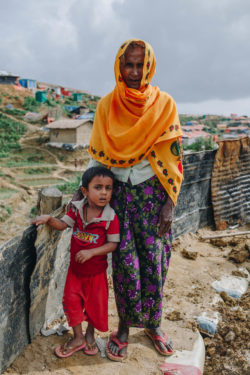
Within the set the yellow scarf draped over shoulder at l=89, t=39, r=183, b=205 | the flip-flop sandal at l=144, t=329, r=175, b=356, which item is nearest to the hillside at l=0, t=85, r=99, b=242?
the flip-flop sandal at l=144, t=329, r=175, b=356

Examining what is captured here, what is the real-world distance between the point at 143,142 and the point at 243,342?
1.85 m

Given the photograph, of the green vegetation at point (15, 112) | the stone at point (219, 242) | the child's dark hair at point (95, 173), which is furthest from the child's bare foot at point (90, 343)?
the green vegetation at point (15, 112)

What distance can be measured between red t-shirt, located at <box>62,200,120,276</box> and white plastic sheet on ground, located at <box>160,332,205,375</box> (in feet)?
2.70

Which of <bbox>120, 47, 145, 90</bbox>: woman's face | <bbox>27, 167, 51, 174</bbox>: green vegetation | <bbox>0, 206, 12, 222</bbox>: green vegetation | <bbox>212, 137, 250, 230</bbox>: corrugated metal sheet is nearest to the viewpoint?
<bbox>120, 47, 145, 90</bbox>: woman's face

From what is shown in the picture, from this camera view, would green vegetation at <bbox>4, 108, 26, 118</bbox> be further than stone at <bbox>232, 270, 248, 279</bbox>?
Yes

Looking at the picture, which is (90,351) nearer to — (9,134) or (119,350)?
(119,350)

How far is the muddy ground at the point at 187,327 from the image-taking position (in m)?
2.02

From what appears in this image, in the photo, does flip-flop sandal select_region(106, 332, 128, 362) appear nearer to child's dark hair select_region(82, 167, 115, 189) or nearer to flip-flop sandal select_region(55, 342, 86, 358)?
flip-flop sandal select_region(55, 342, 86, 358)

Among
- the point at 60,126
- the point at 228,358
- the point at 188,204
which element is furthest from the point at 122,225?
the point at 60,126

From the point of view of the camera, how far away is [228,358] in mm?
2311

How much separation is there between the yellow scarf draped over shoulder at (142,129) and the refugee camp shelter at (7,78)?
42.2 m

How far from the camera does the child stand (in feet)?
6.16

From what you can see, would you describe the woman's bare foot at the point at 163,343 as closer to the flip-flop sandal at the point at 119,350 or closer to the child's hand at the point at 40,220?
the flip-flop sandal at the point at 119,350

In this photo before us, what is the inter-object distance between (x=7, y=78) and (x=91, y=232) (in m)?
43.0
